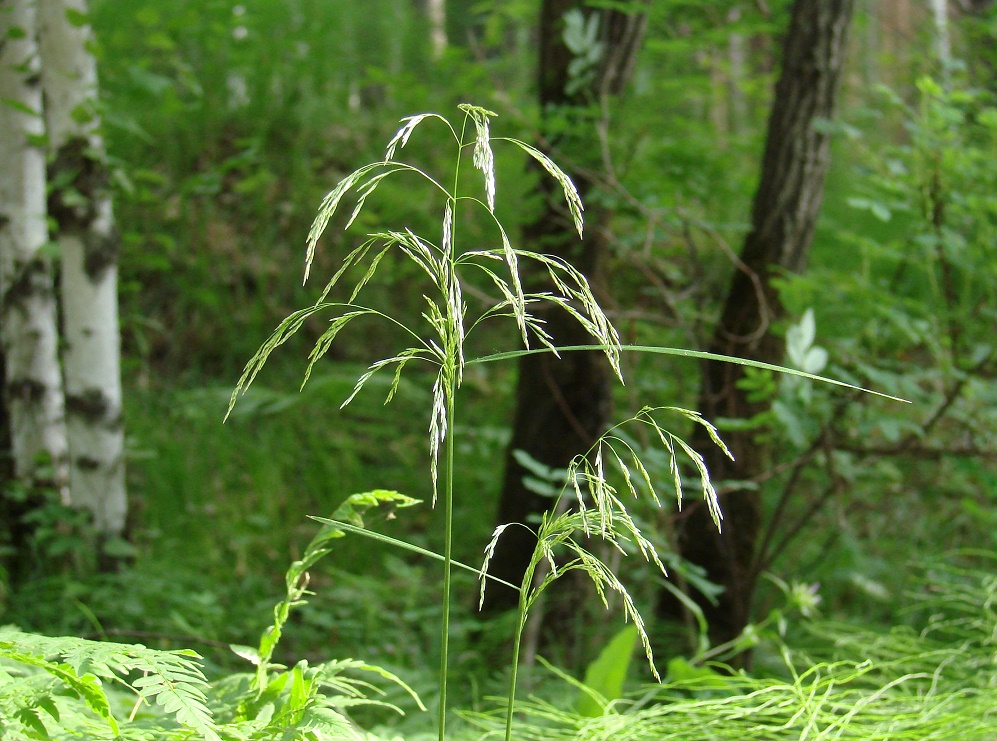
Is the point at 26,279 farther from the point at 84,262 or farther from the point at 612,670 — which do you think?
the point at 612,670

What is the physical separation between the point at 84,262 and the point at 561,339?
152 cm

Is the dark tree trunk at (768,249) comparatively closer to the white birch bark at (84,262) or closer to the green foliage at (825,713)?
the green foliage at (825,713)

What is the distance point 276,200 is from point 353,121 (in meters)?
0.99

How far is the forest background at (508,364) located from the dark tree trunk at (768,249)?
6 centimetres

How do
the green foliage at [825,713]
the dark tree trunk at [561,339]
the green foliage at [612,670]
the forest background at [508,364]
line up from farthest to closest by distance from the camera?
the dark tree trunk at [561,339]
the forest background at [508,364]
the green foliage at [612,670]
the green foliage at [825,713]

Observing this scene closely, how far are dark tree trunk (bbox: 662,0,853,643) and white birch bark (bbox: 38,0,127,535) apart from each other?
1872mm

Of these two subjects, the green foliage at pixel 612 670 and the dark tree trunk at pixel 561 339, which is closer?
the green foliage at pixel 612 670

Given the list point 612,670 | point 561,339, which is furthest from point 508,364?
point 612,670

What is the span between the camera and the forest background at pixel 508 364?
2236 millimetres

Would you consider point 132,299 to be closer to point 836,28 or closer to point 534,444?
point 534,444

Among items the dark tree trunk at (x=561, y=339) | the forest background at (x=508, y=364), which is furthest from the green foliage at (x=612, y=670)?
the dark tree trunk at (x=561, y=339)

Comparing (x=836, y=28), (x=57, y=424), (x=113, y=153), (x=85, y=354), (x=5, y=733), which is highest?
(x=836, y=28)

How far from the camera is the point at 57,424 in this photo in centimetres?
Answer: 287

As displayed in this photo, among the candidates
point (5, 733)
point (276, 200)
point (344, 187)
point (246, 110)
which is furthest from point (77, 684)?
point (246, 110)
